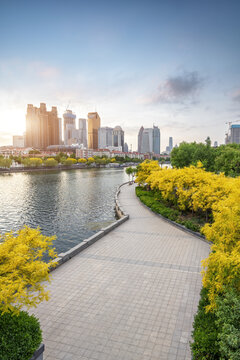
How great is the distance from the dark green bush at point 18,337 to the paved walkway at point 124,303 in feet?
4.76

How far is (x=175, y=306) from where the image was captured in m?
9.26

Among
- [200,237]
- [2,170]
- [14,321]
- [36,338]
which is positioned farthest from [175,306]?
[2,170]

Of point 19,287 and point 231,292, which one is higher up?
point 19,287

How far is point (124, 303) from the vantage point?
31.1 ft

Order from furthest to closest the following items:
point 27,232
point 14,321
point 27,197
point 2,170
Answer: point 2,170 < point 27,197 < point 27,232 < point 14,321

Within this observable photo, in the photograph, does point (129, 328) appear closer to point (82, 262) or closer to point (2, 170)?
point (82, 262)

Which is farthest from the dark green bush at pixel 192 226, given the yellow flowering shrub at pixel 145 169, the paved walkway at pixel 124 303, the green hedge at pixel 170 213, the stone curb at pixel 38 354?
the yellow flowering shrub at pixel 145 169

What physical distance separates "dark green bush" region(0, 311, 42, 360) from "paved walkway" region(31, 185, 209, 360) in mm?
1452

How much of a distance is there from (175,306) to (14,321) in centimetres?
604

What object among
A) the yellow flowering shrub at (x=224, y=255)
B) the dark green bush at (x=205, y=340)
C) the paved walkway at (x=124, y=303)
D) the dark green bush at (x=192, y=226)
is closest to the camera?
the dark green bush at (x=205, y=340)

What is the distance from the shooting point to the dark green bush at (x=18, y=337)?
18.1 feet

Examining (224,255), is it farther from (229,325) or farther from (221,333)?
(221,333)

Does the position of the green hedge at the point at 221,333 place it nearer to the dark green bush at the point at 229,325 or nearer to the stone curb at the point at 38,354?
the dark green bush at the point at 229,325

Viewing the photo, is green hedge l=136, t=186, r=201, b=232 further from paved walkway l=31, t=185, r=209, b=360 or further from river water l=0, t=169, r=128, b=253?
river water l=0, t=169, r=128, b=253
